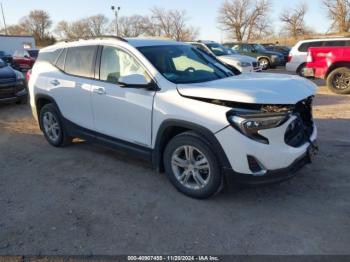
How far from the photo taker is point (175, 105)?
406 cm

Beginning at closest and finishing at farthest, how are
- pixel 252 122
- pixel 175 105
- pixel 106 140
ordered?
pixel 252 122
pixel 175 105
pixel 106 140

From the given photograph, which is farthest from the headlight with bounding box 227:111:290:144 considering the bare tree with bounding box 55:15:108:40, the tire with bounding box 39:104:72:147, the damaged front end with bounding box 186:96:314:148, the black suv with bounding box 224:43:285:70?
the bare tree with bounding box 55:15:108:40

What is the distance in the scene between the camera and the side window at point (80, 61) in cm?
521

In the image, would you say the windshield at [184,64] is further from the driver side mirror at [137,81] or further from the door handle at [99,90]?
the door handle at [99,90]

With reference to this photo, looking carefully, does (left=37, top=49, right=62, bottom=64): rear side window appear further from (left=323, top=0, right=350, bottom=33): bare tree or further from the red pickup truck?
(left=323, top=0, right=350, bottom=33): bare tree

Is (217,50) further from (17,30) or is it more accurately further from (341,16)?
(17,30)

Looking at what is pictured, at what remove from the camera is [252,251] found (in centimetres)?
323

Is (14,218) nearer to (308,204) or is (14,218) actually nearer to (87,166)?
(87,166)

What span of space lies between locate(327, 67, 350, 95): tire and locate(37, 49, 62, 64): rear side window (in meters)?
8.51

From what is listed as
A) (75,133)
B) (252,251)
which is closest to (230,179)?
(252,251)

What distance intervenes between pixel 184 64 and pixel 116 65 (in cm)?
89

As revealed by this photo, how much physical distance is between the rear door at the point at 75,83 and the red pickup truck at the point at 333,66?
334 inches

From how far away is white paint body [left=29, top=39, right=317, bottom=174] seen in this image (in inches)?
144

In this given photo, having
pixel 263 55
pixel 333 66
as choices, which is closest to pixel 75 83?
pixel 333 66
